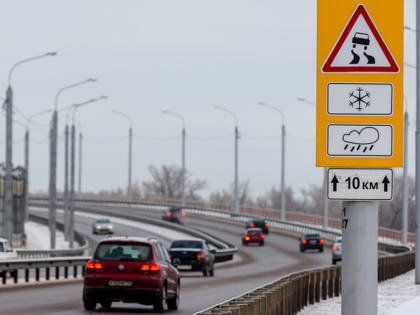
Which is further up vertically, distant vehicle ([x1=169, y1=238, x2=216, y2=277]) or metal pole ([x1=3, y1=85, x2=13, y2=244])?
metal pole ([x1=3, y1=85, x2=13, y2=244])

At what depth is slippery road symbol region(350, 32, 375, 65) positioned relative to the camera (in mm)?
8203

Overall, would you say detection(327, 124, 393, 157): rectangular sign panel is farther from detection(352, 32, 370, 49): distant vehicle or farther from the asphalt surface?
the asphalt surface

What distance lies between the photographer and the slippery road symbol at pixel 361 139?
824 cm

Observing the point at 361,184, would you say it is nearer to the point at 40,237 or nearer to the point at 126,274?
the point at 126,274

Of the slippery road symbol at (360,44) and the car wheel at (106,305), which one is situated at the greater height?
the slippery road symbol at (360,44)

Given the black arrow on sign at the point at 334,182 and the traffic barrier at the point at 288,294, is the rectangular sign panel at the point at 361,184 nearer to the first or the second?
the black arrow on sign at the point at 334,182

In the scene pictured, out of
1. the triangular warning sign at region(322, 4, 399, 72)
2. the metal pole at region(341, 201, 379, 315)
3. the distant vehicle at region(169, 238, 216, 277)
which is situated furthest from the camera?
the distant vehicle at region(169, 238, 216, 277)

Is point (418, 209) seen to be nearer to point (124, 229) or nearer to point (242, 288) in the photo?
point (242, 288)

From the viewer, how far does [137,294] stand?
78.0 feet

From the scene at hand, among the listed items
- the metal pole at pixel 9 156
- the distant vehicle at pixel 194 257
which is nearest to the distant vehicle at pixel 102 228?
the metal pole at pixel 9 156

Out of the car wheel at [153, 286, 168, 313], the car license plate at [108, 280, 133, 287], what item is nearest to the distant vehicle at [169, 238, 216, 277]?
the car wheel at [153, 286, 168, 313]

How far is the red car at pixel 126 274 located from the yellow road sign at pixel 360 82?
1573 centimetres

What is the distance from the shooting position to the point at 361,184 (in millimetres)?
8227

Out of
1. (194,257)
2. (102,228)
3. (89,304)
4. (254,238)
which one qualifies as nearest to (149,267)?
(89,304)
